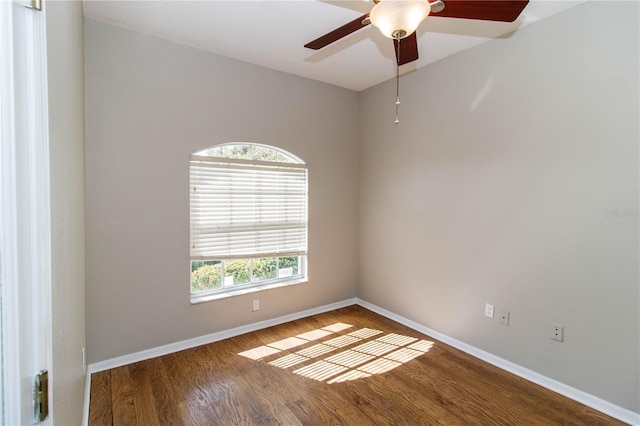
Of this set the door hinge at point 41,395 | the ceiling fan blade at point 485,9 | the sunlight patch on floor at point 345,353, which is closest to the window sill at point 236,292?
the sunlight patch on floor at point 345,353

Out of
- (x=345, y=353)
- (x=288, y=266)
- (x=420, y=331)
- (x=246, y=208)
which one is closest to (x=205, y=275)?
(x=246, y=208)

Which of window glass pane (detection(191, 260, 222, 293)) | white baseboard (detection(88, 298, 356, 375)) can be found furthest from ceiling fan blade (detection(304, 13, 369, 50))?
white baseboard (detection(88, 298, 356, 375))

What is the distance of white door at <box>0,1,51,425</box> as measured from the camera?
67cm

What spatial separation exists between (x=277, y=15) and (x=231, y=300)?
101 inches

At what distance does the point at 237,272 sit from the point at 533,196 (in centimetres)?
279

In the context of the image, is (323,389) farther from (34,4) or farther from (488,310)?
(34,4)

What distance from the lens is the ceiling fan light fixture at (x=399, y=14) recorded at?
136 cm

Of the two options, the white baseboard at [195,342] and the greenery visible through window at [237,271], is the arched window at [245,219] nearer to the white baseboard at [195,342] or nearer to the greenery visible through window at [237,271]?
the greenery visible through window at [237,271]

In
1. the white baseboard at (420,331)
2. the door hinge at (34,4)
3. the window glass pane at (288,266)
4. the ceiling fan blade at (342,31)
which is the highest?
the ceiling fan blade at (342,31)

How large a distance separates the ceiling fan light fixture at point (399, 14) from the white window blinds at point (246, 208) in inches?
81.4

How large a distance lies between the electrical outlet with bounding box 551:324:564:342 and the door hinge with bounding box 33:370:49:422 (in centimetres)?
294

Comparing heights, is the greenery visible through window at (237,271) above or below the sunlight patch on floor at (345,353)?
above

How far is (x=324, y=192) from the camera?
3.82 meters

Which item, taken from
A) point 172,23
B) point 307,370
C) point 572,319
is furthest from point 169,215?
point 572,319
